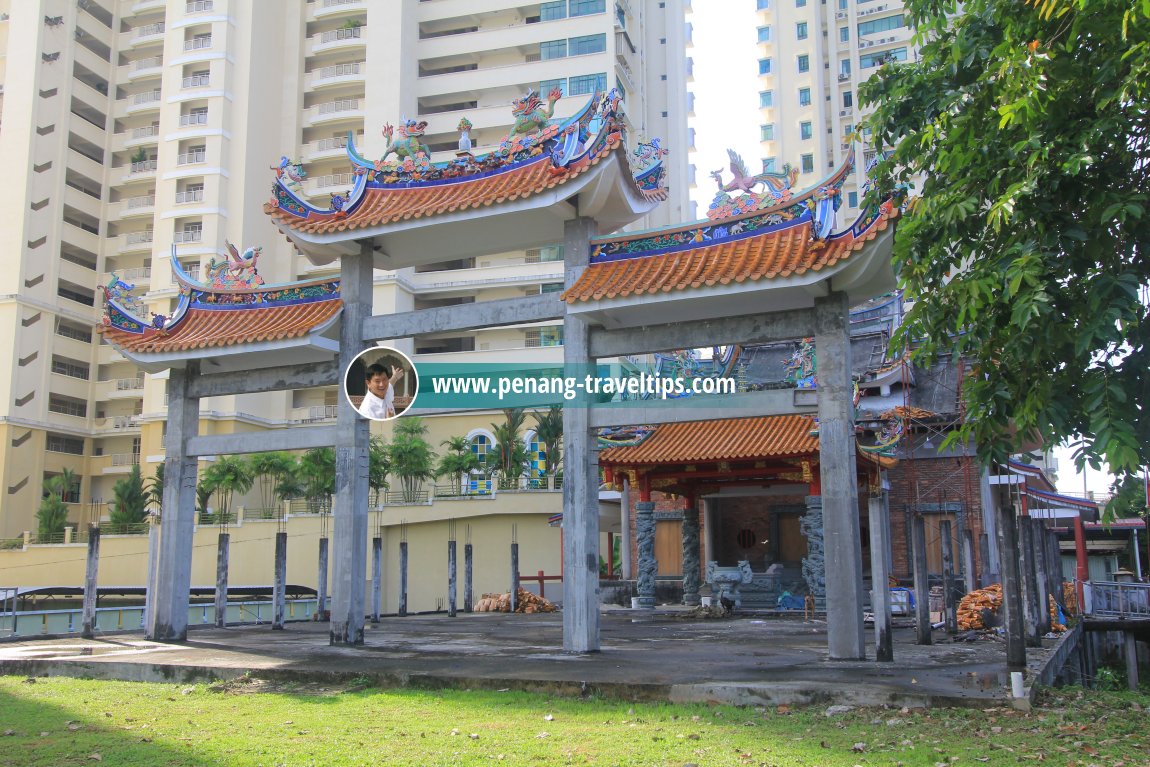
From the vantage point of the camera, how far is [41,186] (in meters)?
51.7

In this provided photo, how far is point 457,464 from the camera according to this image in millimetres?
42000

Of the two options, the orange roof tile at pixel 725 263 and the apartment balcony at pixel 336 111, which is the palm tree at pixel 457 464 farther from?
the orange roof tile at pixel 725 263

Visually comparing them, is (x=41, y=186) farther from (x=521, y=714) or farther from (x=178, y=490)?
(x=521, y=714)

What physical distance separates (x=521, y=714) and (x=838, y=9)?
6420cm


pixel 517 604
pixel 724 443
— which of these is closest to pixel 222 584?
pixel 517 604

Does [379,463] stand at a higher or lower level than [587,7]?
lower

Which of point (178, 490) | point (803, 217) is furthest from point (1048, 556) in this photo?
point (178, 490)

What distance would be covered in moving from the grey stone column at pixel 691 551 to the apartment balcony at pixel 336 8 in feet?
123

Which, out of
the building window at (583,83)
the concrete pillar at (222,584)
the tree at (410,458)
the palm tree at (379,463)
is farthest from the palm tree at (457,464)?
the concrete pillar at (222,584)

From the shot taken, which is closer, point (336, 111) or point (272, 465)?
point (272, 465)

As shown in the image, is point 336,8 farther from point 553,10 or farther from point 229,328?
point 229,328

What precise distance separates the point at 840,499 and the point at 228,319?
10.7 m

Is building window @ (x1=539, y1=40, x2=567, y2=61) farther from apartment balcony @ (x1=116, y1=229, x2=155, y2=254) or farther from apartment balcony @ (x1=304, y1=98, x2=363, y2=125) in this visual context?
apartment balcony @ (x1=116, y1=229, x2=155, y2=254)

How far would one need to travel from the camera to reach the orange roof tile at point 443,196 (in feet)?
45.7
